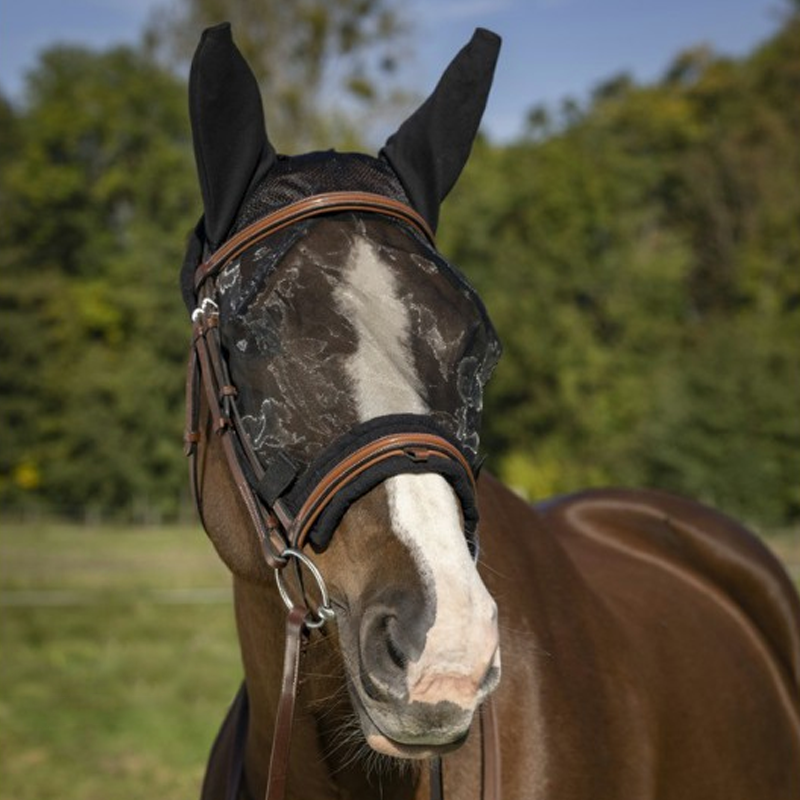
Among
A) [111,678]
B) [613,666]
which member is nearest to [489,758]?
[613,666]

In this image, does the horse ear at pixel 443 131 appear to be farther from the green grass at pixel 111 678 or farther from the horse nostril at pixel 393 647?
the green grass at pixel 111 678

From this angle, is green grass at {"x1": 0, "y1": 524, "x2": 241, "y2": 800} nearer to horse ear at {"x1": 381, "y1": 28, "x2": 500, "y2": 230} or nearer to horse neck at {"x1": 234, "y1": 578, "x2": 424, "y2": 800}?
horse neck at {"x1": 234, "y1": 578, "x2": 424, "y2": 800}

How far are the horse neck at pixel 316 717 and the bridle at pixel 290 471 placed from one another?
3.0 inches

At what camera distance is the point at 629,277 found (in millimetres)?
37062

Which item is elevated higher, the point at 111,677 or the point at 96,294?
the point at 96,294

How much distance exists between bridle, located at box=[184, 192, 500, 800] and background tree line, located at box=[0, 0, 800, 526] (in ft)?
97.7

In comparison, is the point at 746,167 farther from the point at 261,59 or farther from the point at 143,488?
the point at 143,488

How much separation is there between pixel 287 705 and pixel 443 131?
4.28 ft

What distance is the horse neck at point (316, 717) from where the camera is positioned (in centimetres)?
230

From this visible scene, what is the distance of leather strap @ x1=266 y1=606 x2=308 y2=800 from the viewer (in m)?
2.15

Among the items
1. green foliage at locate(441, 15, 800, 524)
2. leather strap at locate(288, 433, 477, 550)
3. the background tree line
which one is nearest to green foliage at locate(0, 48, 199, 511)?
the background tree line

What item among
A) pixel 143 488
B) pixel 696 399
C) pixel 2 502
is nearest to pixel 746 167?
pixel 696 399

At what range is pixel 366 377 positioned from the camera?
2066mm

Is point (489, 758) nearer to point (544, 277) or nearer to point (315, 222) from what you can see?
point (315, 222)
